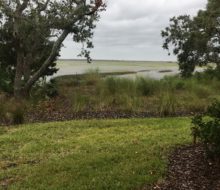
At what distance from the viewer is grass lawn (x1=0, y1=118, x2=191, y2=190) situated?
7.82m

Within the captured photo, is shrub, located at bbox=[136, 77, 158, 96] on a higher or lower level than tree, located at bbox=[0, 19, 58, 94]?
lower

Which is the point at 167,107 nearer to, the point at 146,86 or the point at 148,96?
the point at 148,96

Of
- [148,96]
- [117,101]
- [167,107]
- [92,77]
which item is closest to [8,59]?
[92,77]

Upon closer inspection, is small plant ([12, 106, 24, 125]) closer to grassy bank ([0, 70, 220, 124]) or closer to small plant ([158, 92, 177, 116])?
A: grassy bank ([0, 70, 220, 124])

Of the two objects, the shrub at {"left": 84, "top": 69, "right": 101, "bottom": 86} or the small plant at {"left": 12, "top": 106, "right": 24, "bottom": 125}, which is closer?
the small plant at {"left": 12, "top": 106, "right": 24, "bottom": 125}

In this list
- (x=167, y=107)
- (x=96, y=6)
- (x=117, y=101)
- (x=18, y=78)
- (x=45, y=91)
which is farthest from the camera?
(x=45, y=91)

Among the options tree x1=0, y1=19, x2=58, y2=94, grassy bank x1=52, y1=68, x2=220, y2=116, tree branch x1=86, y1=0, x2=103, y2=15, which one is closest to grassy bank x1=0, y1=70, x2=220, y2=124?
grassy bank x1=52, y1=68, x2=220, y2=116

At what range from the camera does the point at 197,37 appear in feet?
81.9

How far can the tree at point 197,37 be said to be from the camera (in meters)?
24.7

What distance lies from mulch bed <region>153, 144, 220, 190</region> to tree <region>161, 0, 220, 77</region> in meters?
16.2

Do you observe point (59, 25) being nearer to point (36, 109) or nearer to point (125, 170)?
point (36, 109)

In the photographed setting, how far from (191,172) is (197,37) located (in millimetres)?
17701

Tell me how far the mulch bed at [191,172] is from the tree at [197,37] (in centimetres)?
1624

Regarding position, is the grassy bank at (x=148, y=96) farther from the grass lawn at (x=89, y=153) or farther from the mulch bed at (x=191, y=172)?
the mulch bed at (x=191, y=172)
